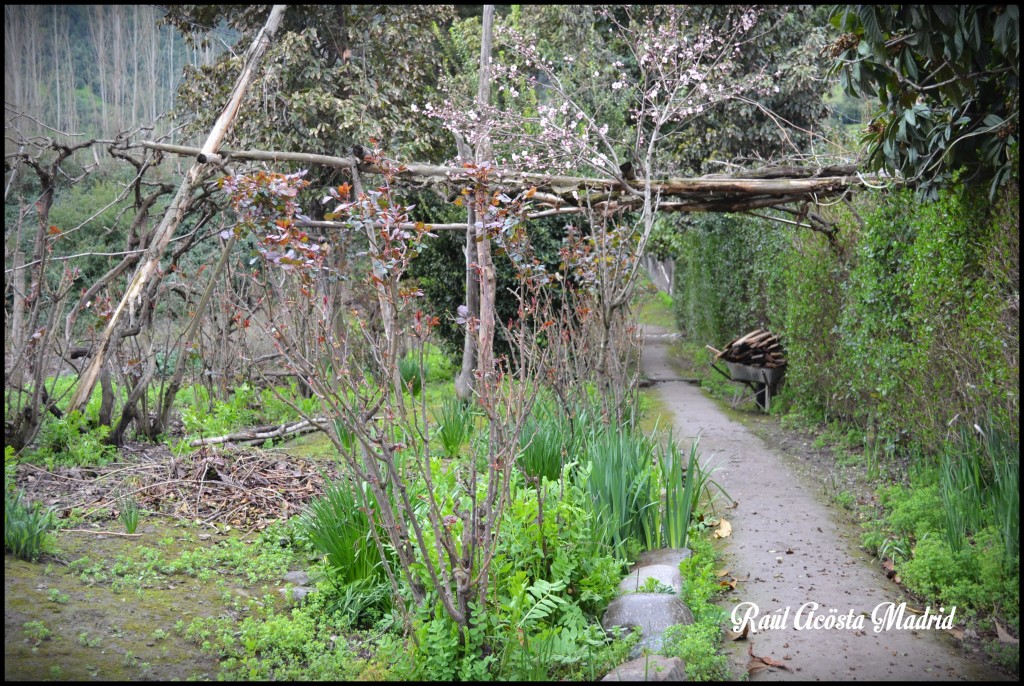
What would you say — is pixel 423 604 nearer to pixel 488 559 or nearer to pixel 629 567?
pixel 488 559

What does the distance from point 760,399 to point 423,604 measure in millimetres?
7233

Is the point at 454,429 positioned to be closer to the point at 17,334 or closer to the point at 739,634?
the point at 739,634

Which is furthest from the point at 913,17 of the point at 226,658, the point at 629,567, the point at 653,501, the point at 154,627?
the point at 154,627

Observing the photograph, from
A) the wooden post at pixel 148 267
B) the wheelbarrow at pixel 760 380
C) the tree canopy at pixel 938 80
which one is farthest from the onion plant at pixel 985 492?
the wooden post at pixel 148 267

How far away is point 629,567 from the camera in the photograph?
12.7 feet

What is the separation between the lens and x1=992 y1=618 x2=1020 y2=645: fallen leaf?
10.0 ft

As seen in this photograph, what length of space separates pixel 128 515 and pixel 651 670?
306 cm

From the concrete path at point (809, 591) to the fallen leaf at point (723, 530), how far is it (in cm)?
4

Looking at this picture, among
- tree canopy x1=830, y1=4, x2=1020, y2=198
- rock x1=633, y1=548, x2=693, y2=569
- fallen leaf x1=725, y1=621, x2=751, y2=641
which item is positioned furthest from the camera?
rock x1=633, y1=548, x2=693, y2=569

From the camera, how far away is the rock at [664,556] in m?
3.80

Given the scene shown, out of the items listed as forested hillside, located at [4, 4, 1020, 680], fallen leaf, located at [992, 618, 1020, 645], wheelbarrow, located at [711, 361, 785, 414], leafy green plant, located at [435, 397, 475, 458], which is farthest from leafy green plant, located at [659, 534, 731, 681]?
wheelbarrow, located at [711, 361, 785, 414]

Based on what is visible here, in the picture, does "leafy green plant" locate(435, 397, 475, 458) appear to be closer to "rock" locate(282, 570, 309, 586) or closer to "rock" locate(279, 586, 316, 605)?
"rock" locate(282, 570, 309, 586)

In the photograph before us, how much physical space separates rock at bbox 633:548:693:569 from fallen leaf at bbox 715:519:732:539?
0.56 metres

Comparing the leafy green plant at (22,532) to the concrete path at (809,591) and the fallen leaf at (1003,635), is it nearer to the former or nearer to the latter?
the concrete path at (809,591)
